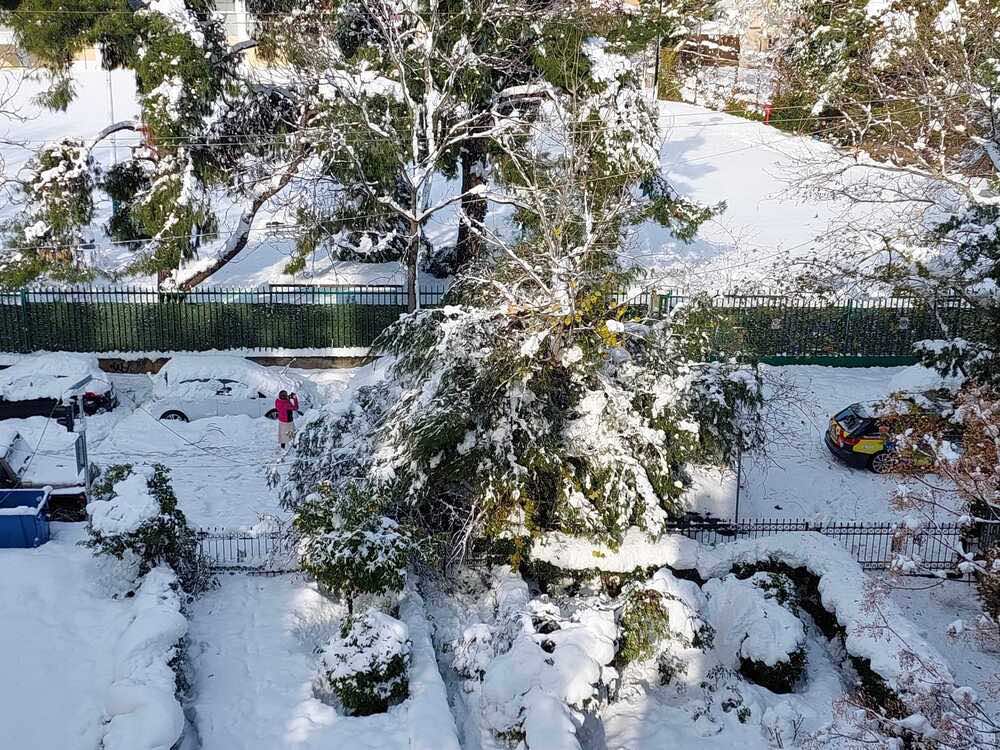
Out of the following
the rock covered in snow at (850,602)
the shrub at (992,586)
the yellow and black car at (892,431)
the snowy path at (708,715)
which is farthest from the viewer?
the yellow and black car at (892,431)

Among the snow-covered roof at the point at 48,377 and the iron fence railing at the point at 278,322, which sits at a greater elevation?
the iron fence railing at the point at 278,322

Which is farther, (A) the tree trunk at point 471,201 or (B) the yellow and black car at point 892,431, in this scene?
(A) the tree trunk at point 471,201

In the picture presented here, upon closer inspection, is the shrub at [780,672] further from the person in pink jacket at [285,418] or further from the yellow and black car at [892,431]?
the person in pink jacket at [285,418]

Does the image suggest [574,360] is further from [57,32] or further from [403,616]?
[57,32]

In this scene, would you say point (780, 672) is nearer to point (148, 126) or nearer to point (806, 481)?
point (806, 481)

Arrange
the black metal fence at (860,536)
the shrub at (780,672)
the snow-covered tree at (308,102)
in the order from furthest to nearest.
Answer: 1. the snow-covered tree at (308,102)
2. the black metal fence at (860,536)
3. the shrub at (780,672)

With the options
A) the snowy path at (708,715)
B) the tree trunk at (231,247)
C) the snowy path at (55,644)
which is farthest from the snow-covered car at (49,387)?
the snowy path at (708,715)
